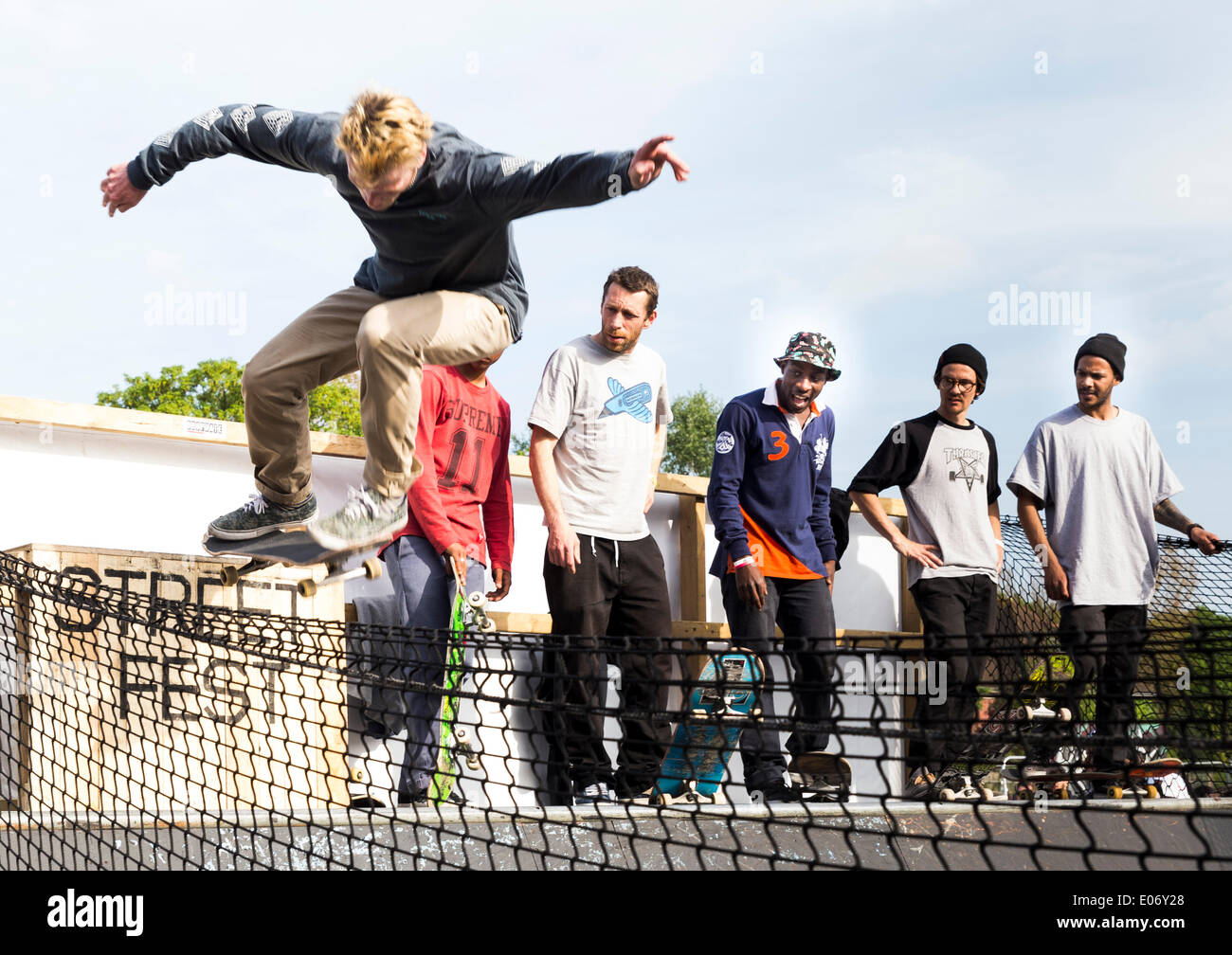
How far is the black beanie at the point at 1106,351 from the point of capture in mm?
5336

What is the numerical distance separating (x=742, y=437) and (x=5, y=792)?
325 centimetres

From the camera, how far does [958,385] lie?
17.9 ft

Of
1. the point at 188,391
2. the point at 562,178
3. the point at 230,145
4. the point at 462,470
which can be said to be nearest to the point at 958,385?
the point at 462,470

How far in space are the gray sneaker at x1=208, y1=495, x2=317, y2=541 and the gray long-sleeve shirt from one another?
3.30 ft

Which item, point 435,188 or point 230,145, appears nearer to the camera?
point 435,188

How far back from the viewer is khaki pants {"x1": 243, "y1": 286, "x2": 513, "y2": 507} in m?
3.95

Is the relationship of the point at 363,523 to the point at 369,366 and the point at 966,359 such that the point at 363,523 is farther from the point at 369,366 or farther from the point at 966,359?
the point at 966,359

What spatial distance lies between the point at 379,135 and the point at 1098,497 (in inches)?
138

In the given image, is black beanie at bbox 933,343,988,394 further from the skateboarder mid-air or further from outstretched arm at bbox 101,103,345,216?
outstretched arm at bbox 101,103,345,216

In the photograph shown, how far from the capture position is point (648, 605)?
4926 millimetres

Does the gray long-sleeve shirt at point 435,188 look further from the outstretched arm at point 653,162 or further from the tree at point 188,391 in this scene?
the tree at point 188,391
